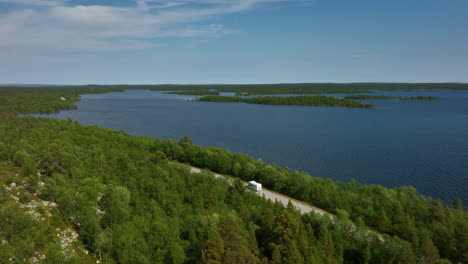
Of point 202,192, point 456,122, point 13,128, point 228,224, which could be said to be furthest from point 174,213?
point 456,122

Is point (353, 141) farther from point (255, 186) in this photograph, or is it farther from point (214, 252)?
point (214, 252)

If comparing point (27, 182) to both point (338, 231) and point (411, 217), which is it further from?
point (411, 217)

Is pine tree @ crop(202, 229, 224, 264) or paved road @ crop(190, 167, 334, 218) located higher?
pine tree @ crop(202, 229, 224, 264)

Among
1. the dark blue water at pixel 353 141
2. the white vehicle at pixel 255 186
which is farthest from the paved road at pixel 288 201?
the dark blue water at pixel 353 141

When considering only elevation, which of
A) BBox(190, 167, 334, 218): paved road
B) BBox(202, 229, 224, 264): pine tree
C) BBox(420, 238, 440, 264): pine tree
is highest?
BBox(202, 229, 224, 264): pine tree

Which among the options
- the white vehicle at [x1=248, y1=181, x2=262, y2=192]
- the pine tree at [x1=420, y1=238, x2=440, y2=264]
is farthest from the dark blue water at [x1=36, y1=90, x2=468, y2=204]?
the pine tree at [x1=420, y1=238, x2=440, y2=264]

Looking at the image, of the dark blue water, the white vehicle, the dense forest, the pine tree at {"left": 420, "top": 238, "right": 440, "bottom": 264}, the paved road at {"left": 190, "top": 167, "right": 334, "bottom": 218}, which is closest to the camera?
the dense forest

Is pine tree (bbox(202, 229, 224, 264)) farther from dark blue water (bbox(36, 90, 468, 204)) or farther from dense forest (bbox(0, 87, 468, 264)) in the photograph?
dark blue water (bbox(36, 90, 468, 204))

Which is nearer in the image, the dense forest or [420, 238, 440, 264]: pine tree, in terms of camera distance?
the dense forest
